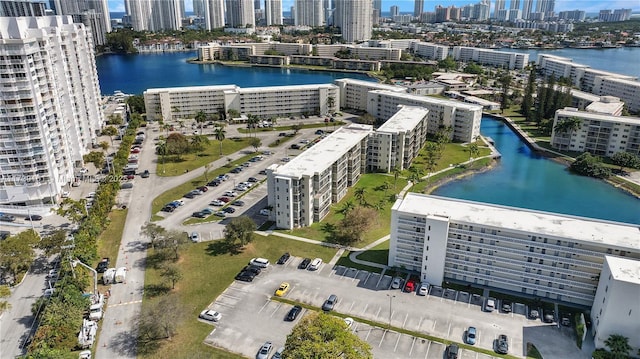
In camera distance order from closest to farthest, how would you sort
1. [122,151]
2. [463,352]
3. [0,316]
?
[463,352] < [0,316] < [122,151]

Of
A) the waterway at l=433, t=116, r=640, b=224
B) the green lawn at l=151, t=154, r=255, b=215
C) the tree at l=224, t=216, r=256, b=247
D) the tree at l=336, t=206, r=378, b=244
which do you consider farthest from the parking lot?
the waterway at l=433, t=116, r=640, b=224

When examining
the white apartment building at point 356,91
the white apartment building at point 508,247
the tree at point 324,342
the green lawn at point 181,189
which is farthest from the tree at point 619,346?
the white apartment building at point 356,91

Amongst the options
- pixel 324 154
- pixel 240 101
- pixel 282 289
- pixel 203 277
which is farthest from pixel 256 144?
pixel 282 289

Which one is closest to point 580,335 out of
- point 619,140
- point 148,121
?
point 619,140

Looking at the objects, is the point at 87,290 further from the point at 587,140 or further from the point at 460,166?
the point at 587,140

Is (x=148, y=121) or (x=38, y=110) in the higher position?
(x=38, y=110)

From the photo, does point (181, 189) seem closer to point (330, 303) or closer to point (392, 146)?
point (392, 146)
